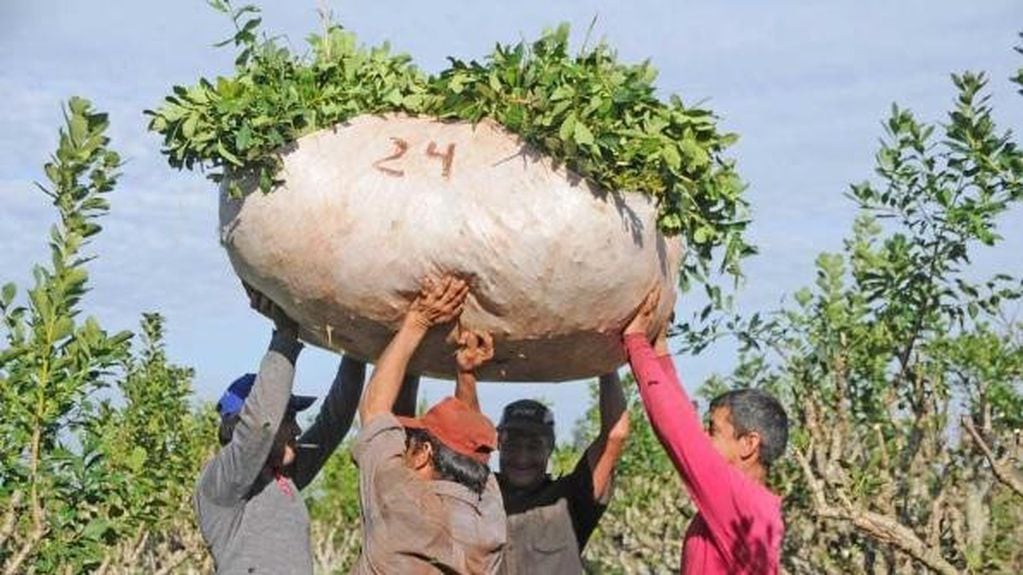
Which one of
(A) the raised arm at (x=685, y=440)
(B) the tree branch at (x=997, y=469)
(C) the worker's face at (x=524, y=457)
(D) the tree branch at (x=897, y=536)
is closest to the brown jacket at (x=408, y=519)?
(A) the raised arm at (x=685, y=440)

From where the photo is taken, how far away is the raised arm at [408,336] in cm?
507

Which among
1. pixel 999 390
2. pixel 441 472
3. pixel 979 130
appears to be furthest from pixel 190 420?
pixel 441 472

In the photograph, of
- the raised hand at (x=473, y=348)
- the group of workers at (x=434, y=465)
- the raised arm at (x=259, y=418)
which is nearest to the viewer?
the group of workers at (x=434, y=465)

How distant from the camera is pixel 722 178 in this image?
17.4 ft

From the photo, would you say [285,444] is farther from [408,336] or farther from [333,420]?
[408,336]

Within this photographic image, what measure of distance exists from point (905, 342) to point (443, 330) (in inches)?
139

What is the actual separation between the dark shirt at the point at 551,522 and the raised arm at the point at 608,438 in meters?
0.02

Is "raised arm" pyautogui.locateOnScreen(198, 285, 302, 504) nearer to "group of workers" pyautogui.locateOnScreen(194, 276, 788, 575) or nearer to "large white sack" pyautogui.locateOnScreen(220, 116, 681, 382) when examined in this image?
"group of workers" pyautogui.locateOnScreen(194, 276, 788, 575)

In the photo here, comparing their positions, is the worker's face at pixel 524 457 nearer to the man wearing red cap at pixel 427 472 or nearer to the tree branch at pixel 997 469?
the man wearing red cap at pixel 427 472

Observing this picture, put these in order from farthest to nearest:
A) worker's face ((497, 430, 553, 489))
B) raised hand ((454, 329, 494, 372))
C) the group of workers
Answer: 1. worker's face ((497, 430, 553, 489))
2. raised hand ((454, 329, 494, 372))
3. the group of workers

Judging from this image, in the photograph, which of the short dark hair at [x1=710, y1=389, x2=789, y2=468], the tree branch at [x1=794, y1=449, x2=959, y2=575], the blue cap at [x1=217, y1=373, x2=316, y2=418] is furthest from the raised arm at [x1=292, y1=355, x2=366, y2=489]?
the tree branch at [x1=794, y1=449, x2=959, y2=575]

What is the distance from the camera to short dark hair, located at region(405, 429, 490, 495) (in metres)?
5.27

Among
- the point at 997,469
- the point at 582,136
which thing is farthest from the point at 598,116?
the point at 997,469

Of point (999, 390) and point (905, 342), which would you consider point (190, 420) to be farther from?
point (905, 342)
